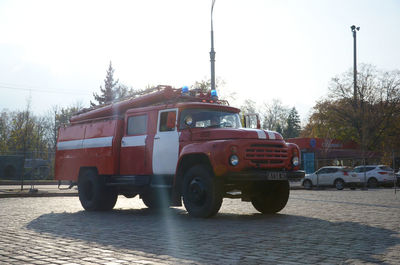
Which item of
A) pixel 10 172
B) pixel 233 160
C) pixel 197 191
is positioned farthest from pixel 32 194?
pixel 233 160

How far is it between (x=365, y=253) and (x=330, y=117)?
51.0m

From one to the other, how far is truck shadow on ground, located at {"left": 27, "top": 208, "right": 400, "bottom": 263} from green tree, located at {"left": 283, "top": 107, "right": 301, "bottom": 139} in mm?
95871

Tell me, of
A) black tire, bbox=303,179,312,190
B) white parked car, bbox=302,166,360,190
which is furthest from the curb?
black tire, bbox=303,179,312,190

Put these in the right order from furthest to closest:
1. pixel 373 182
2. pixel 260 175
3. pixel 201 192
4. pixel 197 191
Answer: pixel 373 182
pixel 197 191
pixel 201 192
pixel 260 175

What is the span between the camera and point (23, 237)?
7469mm

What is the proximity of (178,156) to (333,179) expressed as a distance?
20.7 meters

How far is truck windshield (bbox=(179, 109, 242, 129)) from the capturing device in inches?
428

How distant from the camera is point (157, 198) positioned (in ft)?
42.2

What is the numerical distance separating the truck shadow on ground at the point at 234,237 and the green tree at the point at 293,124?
315ft

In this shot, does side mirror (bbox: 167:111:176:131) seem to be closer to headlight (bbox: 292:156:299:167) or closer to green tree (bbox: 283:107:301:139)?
headlight (bbox: 292:156:299:167)

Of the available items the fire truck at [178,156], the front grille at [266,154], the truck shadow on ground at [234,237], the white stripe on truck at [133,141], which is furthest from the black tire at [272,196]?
the white stripe on truck at [133,141]

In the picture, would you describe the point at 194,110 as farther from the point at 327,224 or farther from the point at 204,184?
the point at 327,224

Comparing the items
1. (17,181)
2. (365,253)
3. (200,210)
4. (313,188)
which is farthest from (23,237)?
(313,188)

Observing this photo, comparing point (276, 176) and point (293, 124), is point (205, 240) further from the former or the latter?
point (293, 124)
